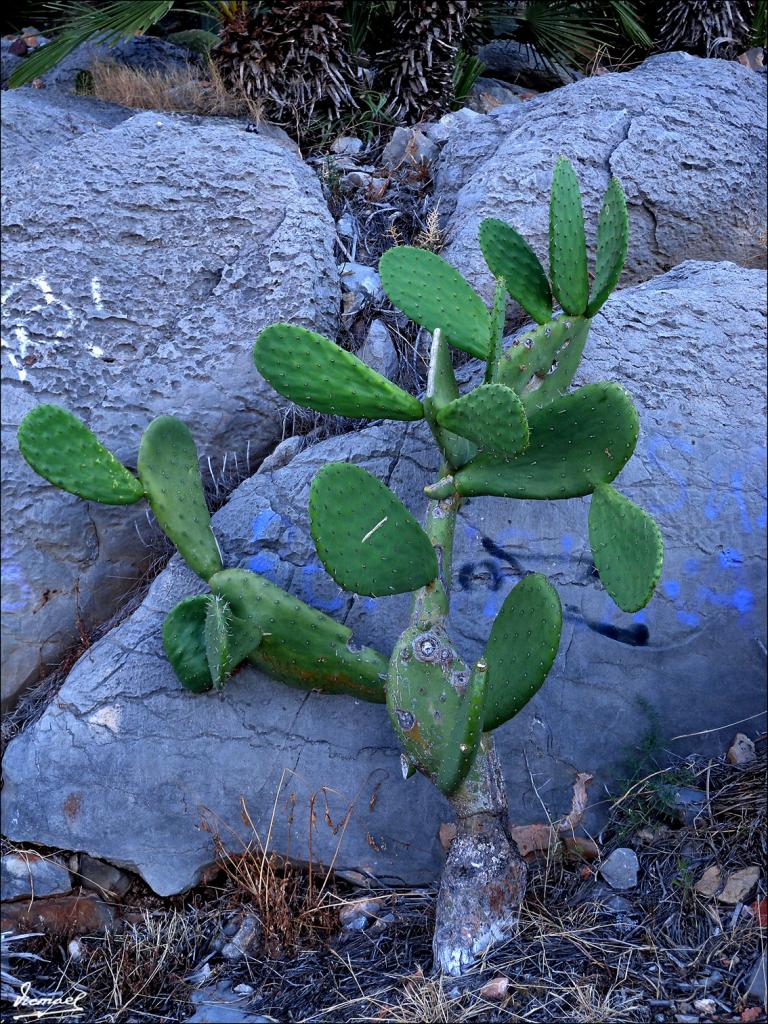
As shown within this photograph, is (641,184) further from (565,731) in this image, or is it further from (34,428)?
(34,428)

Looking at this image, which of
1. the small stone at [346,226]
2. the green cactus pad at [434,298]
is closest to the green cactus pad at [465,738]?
the green cactus pad at [434,298]

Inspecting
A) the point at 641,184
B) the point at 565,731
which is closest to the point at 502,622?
the point at 565,731

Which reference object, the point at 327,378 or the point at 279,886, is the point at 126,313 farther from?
the point at 279,886

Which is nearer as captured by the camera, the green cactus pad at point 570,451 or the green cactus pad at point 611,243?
the green cactus pad at point 570,451

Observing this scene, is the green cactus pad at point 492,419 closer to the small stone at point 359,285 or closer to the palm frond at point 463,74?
the small stone at point 359,285

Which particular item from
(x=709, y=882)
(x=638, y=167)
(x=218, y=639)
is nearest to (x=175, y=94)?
(x=638, y=167)

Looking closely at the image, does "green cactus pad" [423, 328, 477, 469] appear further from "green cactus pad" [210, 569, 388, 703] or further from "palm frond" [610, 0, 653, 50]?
"palm frond" [610, 0, 653, 50]
